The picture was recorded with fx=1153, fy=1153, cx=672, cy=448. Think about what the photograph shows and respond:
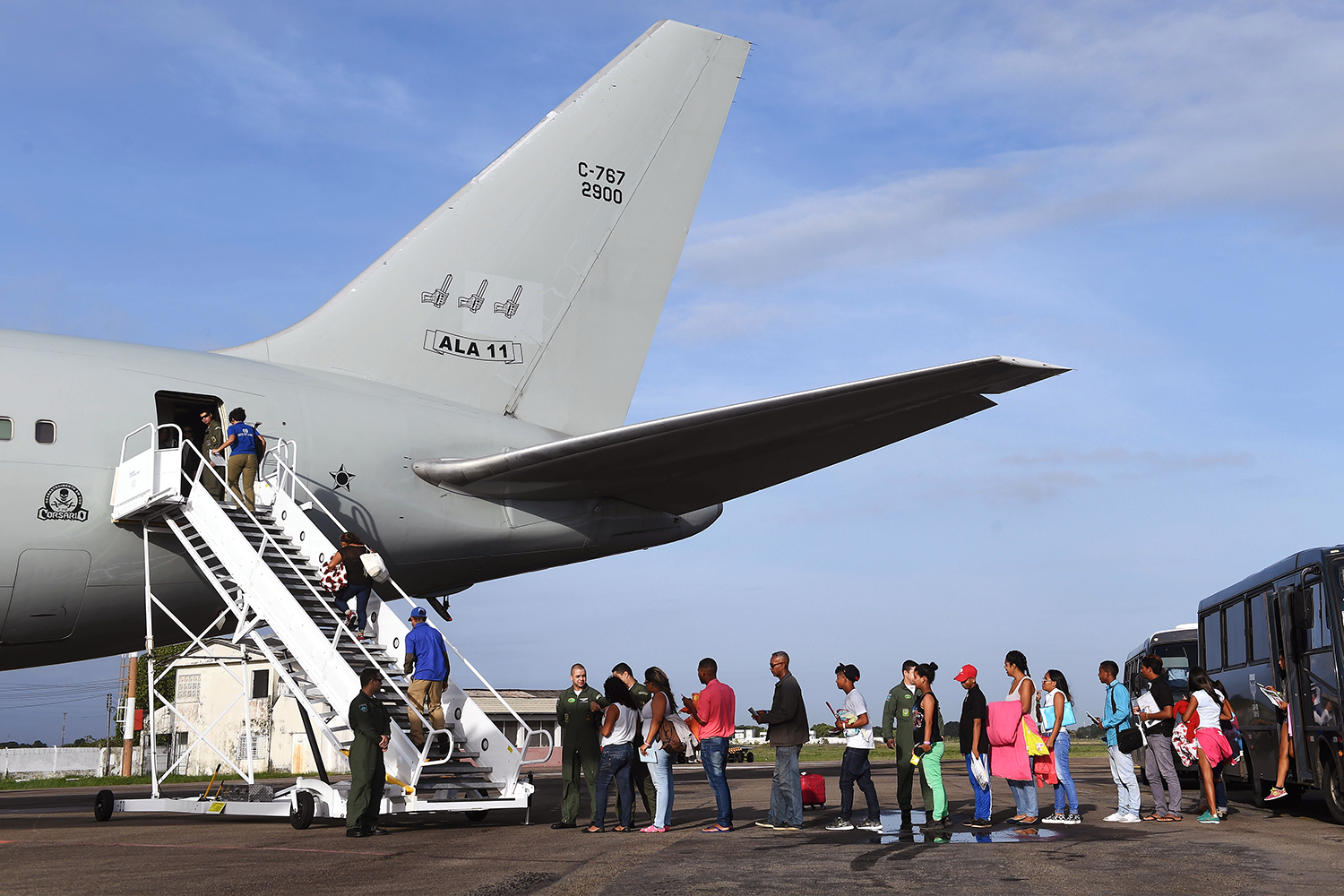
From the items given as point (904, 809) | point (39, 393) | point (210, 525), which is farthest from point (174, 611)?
point (904, 809)

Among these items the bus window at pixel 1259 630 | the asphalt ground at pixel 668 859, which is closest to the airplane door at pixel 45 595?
the asphalt ground at pixel 668 859

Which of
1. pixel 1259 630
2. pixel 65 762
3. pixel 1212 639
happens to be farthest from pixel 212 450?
pixel 65 762

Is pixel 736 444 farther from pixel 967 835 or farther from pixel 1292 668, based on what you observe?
pixel 1292 668

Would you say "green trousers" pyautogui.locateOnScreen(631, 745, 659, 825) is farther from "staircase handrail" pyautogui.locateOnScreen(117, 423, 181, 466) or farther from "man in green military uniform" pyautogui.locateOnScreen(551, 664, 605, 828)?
"staircase handrail" pyautogui.locateOnScreen(117, 423, 181, 466)

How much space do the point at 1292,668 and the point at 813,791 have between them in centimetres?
653

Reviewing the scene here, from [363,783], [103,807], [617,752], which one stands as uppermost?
[617,752]

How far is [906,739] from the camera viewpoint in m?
13.6

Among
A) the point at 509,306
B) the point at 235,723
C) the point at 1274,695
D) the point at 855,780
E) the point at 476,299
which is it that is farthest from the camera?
the point at 235,723

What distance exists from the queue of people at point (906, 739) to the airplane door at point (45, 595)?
6333mm

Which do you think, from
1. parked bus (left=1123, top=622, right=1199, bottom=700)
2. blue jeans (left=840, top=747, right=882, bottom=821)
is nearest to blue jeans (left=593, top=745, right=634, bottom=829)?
blue jeans (left=840, top=747, right=882, bottom=821)

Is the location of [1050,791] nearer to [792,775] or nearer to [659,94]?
[792,775]

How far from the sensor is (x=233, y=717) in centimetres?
6312

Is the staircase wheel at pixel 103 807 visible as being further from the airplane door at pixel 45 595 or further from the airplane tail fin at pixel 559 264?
the airplane tail fin at pixel 559 264

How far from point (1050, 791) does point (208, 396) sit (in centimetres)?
1562
